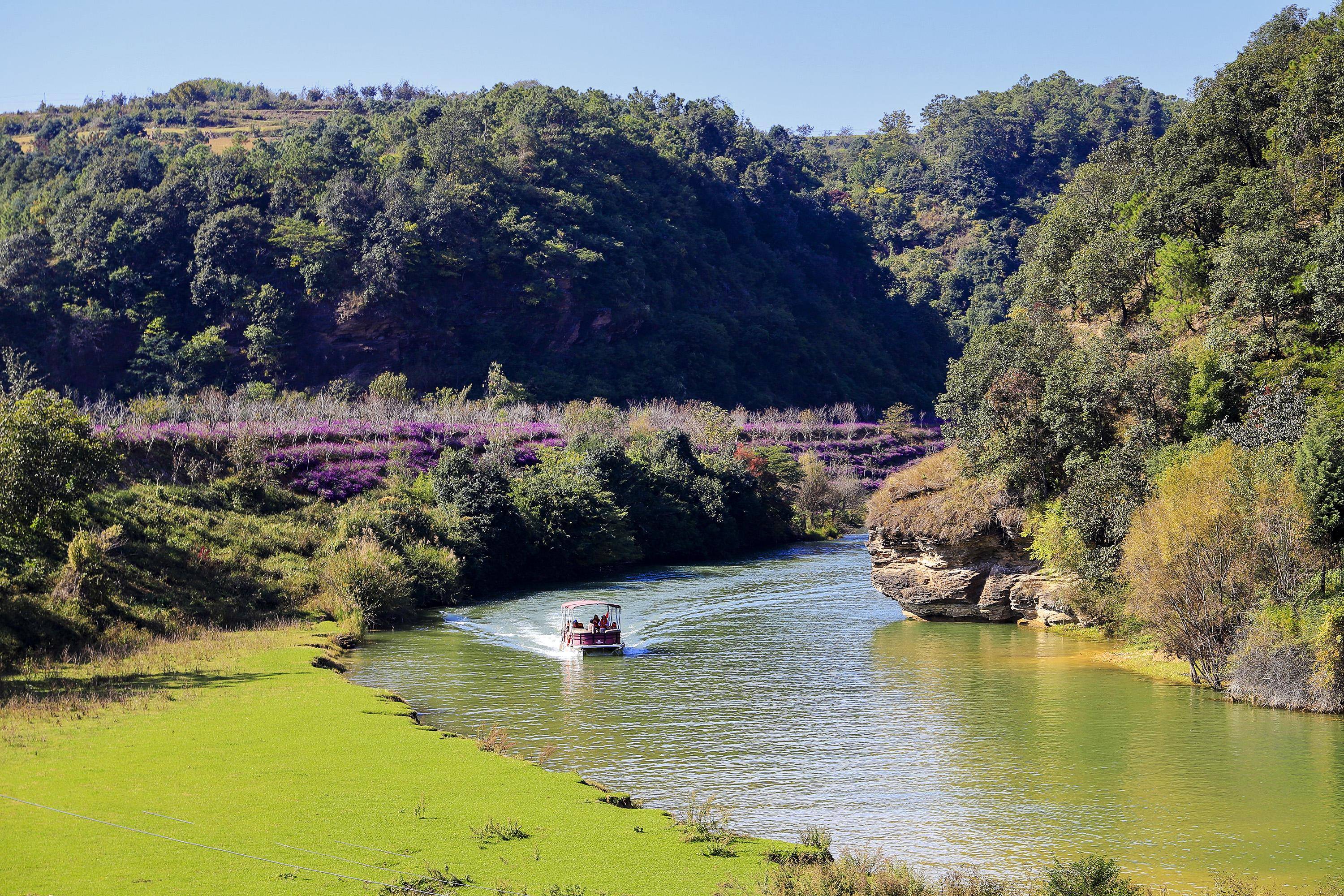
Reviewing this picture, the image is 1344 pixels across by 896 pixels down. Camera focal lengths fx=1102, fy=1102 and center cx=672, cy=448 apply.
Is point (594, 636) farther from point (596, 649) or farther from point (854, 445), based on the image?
point (854, 445)

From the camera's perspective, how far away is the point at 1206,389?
38531 mm

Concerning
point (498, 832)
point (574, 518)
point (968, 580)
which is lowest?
point (498, 832)

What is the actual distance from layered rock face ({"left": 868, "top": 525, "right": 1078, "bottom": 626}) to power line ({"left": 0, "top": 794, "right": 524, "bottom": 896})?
32150 mm

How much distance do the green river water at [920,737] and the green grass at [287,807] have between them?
2.69 metres

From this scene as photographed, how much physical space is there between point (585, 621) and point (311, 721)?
25.2 metres

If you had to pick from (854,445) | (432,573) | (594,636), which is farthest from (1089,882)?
(854,445)

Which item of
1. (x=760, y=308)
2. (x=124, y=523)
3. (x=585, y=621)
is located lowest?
(x=585, y=621)

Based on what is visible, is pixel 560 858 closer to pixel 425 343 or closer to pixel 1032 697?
pixel 1032 697

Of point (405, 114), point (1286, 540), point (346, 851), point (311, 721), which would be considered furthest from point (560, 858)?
point (405, 114)

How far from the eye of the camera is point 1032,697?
31.3 meters

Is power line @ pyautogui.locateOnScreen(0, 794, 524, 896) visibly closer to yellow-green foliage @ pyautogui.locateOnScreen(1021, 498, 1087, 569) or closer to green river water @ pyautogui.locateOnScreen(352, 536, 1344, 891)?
green river water @ pyautogui.locateOnScreen(352, 536, 1344, 891)

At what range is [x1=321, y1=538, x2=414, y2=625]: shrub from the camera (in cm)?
4616

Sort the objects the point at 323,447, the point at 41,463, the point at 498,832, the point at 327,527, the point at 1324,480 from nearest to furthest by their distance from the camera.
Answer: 1. the point at 498,832
2. the point at 1324,480
3. the point at 41,463
4. the point at 327,527
5. the point at 323,447

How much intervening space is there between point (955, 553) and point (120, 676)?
31303 millimetres
